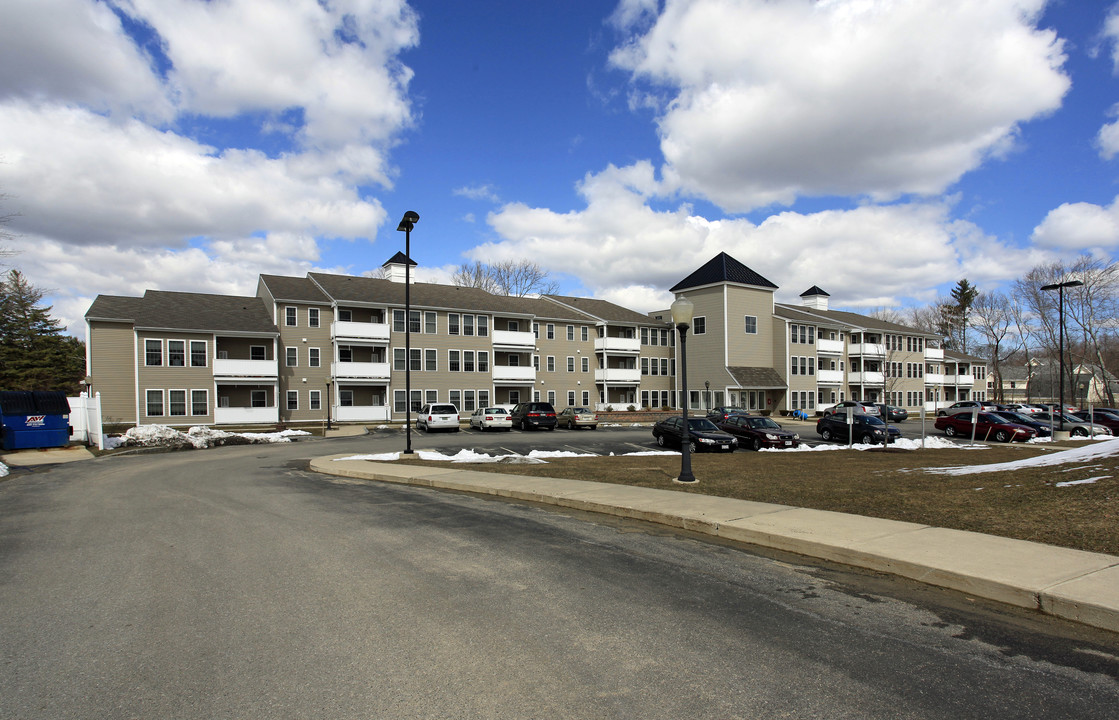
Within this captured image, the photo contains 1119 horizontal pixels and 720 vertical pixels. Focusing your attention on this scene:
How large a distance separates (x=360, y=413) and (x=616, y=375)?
22507mm

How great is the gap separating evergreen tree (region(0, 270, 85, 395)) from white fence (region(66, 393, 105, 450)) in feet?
123

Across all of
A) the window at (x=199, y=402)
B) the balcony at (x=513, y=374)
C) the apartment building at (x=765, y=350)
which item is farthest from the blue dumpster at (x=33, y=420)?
the apartment building at (x=765, y=350)

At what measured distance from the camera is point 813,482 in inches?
536

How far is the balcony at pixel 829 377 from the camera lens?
60.4m

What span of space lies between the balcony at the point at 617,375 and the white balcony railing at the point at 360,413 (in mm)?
Result: 19294

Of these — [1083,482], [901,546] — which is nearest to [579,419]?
[1083,482]

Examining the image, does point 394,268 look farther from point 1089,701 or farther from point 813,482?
point 1089,701

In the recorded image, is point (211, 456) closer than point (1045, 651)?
No

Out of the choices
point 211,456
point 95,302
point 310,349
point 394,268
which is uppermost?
point 394,268

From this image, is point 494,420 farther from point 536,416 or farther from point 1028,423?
point 1028,423

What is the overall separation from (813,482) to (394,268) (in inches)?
1854

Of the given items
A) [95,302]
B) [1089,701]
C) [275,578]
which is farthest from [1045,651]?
[95,302]

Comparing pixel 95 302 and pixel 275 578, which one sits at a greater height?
pixel 95 302

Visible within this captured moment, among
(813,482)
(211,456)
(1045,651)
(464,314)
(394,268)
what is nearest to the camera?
(1045,651)
